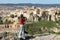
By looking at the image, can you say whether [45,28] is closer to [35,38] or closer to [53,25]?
[53,25]

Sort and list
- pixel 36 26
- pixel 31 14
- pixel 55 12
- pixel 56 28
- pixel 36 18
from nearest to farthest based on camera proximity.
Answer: pixel 56 28, pixel 36 26, pixel 55 12, pixel 36 18, pixel 31 14

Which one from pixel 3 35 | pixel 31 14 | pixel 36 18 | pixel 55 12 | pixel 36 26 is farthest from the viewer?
pixel 31 14

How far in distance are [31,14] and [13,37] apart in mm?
18114

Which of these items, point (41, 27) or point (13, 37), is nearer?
point (13, 37)

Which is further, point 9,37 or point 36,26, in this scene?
point 36,26

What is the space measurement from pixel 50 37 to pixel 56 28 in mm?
3105

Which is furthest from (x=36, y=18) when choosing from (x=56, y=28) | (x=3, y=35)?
(x=3, y=35)

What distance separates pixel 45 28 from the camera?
18.9m

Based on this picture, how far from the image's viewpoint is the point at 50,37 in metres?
15.3

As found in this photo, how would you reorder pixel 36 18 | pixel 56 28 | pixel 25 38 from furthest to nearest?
pixel 36 18
pixel 56 28
pixel 25 38

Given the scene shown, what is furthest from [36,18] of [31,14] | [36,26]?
[36,26]

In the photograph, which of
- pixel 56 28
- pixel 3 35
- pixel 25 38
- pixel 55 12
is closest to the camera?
pixel 25 38

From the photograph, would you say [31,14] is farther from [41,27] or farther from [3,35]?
[3,35]

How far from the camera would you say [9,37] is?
15289 millimetres
